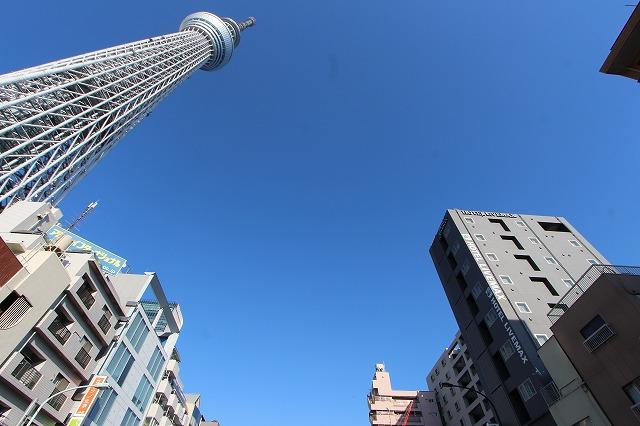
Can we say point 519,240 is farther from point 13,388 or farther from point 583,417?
point 13,388

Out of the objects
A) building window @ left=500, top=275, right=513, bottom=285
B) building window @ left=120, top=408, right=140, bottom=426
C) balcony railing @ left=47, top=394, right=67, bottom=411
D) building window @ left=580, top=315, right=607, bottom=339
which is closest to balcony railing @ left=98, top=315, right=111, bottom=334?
balcony railing @ left=47, top=394, right=67, bottom=411

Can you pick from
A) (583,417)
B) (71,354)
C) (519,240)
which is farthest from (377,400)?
(71,354)

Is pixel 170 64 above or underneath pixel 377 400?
above

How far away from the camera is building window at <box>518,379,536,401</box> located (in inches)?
1230

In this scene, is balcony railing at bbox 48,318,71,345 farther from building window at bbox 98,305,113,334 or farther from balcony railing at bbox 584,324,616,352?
balcony railing at bbox 584,324,616,352

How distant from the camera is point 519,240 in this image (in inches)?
1855

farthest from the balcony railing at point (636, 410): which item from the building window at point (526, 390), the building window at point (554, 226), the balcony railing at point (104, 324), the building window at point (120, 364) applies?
the building window at point (120, 364)

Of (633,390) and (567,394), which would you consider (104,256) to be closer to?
(567,394)

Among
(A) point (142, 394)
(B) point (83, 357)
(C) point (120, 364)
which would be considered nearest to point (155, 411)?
(A) point (142, 394)

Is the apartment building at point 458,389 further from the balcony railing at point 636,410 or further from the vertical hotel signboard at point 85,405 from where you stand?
the vertical hotel signboard at point 85,405

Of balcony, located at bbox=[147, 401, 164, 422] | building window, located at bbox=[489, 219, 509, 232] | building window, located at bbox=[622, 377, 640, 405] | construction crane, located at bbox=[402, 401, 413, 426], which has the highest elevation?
building window, located at bbox=[489, 219, 509, 232]

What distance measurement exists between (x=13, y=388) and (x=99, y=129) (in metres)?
42.1

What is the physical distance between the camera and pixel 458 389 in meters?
68.2

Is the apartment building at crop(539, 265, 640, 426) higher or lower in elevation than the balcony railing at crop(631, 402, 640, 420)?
higher
